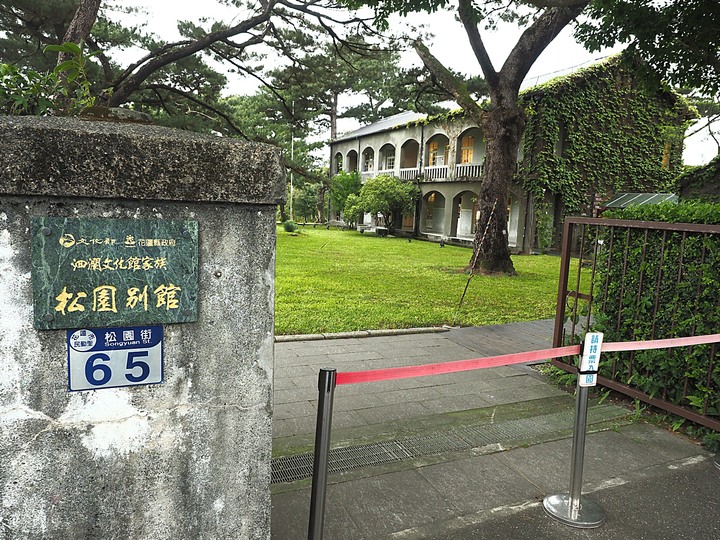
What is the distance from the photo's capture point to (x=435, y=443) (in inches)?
144

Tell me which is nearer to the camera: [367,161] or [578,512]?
[578,512]

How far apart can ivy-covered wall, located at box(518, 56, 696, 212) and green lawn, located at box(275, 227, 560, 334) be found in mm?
5662

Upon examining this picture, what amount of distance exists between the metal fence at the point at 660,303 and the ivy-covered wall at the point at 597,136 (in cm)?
1738

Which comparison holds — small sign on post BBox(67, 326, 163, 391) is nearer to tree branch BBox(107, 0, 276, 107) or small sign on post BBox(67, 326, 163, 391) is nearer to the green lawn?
the green lawn

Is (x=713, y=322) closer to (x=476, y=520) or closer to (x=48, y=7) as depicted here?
(x=476, y=520)

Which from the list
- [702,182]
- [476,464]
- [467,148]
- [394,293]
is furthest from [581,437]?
[467,148]

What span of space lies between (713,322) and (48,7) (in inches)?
595

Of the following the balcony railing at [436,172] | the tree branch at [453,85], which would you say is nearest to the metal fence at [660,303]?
the tree branch at [453,85]

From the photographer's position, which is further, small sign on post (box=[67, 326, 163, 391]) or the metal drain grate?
the metal drain grate

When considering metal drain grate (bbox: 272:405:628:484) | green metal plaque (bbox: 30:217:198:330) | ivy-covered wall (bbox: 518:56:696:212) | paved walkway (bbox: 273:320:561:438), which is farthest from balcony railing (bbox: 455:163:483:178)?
green metal plaque (bbox: 30:217:198:330)

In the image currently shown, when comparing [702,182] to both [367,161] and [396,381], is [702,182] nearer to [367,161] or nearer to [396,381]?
[396,381]

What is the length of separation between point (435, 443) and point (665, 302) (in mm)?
2231

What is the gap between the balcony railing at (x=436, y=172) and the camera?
26.1 meters

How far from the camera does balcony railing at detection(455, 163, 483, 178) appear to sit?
78.4 ft
